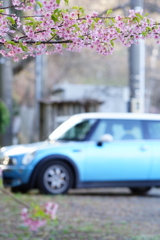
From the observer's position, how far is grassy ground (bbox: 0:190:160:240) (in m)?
6.74

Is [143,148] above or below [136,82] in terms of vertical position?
below

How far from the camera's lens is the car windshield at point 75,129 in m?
10.9

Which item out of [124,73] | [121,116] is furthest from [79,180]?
[124,73]

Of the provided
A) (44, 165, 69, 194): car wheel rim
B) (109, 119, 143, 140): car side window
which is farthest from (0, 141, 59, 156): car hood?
(109, 119, 143, 140): car side window

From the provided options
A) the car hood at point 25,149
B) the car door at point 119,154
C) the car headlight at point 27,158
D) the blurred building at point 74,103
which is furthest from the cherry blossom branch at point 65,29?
the blurred building at point 74,103

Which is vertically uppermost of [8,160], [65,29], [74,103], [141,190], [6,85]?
[6,85]

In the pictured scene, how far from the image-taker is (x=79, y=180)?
1067 centimetres

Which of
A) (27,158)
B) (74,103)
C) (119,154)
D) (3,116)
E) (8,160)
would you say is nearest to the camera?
(27,158)

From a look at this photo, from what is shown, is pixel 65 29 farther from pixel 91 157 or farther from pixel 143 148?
pixel 143 148

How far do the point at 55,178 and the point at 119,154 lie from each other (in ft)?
3.96

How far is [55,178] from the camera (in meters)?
10.6

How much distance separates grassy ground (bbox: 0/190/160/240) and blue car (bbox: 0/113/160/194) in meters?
0.30

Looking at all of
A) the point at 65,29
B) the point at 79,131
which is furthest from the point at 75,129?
the point at 65,29

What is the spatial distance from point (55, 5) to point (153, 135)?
24.7 ft
